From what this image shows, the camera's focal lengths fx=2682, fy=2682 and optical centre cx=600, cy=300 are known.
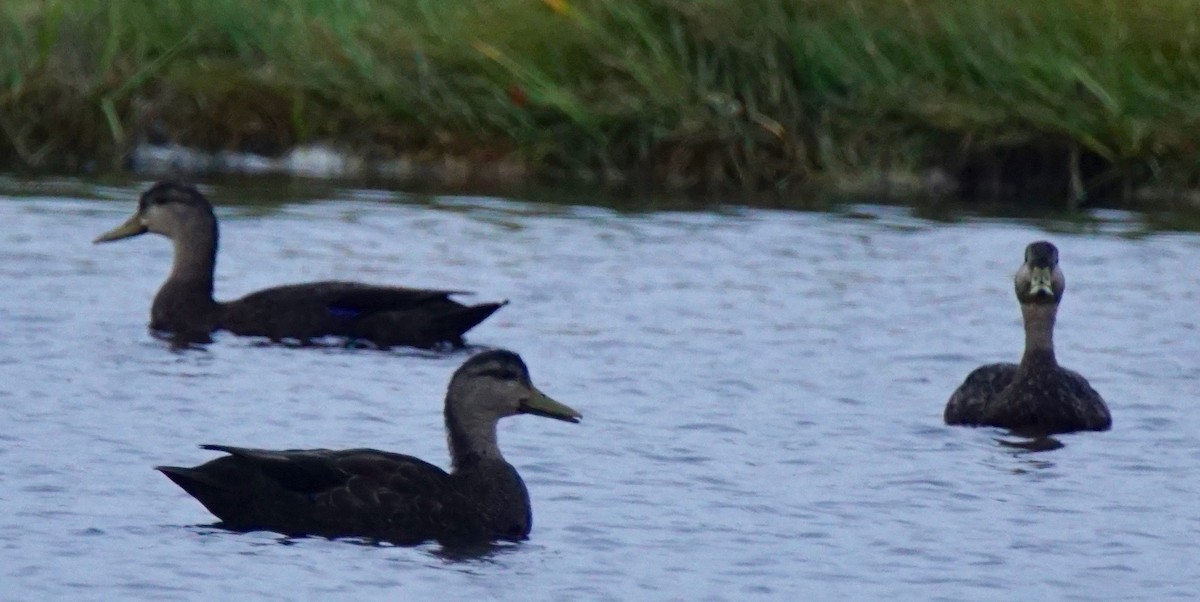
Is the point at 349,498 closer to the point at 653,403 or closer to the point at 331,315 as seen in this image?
the point at 653,403

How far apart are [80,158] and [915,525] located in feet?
39.3

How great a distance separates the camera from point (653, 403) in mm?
10672

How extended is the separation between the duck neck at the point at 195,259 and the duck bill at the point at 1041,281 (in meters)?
3.94

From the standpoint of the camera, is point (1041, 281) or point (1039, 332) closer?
point (1039, 332)

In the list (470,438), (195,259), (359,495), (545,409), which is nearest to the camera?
(359,495)

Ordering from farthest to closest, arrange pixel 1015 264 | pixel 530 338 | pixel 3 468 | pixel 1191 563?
1. pixel 1015 264
2. pixel 530 338
3. pixel 3 468
4. pixel 1191 563

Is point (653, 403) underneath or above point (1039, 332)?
underneath

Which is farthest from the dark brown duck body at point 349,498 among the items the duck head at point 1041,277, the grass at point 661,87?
the grass at point 661,87

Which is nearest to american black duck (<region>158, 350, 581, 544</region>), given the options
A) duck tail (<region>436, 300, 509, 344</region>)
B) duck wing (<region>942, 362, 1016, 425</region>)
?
duck wing (<region>942, 362, 1016, 425</region>)

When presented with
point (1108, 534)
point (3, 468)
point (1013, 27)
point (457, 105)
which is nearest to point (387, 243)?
point (457, 105)

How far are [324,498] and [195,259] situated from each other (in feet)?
17.2

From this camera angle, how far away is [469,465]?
27.5 feet

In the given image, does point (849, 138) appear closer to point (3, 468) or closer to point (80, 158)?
point (80, 158)

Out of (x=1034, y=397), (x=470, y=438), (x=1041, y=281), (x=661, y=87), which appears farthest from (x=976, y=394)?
(x=661, y=87)
